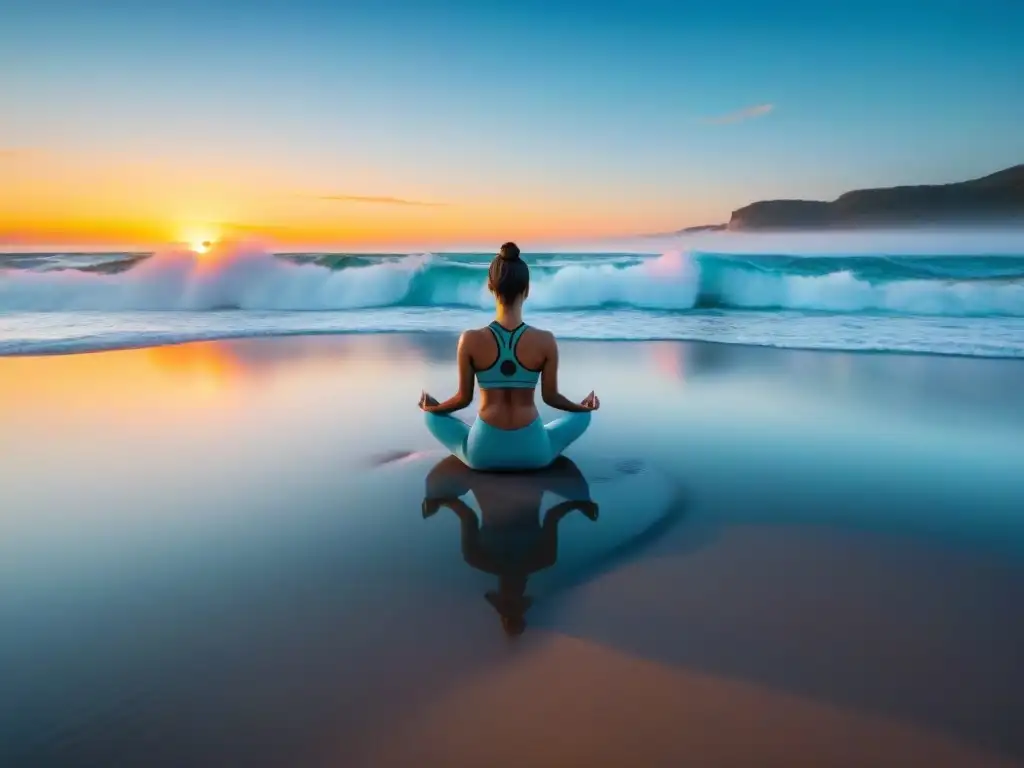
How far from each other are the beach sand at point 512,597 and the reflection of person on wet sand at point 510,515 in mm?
24

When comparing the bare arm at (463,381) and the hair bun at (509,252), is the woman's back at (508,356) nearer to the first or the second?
the bare arm at (463,381)

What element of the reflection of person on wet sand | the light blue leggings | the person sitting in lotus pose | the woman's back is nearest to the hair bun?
the person sitting in lotus pose

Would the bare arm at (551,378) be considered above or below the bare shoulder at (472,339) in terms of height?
below

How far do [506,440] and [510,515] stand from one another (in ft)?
2.35

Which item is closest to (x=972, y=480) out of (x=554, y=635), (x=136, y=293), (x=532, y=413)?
(x=532, y=413)


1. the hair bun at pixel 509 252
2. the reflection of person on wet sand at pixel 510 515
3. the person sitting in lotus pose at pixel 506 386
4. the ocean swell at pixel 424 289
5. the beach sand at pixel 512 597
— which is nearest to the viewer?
the beach sand at pixel 512 597

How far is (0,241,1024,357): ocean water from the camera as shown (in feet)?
41.7

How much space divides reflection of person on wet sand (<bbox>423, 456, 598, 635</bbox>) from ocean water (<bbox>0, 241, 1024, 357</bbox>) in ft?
27.5

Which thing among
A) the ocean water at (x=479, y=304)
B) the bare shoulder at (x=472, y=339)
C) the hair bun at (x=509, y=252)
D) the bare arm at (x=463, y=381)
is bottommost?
the ocean water at (x=479, y=304)

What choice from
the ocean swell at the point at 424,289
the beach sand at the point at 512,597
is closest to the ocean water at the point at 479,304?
the ocean swell at the point at 424,289

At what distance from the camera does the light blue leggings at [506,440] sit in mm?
4680

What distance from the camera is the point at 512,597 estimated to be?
122 inches

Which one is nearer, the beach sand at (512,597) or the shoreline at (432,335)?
the beach sand at (512,597)

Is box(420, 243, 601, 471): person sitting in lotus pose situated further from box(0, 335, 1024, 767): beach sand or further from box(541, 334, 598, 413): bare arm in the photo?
box(0, 335, 1024, 767): beach sand
